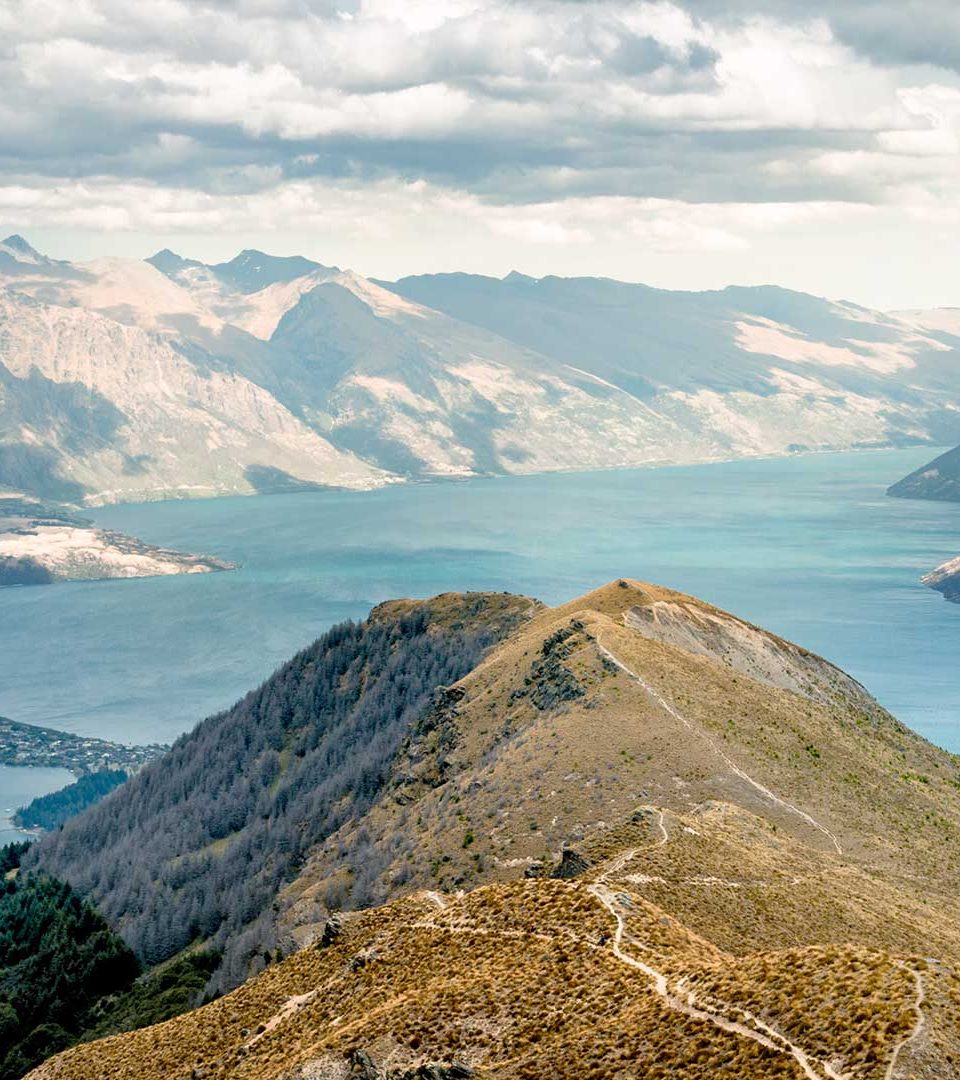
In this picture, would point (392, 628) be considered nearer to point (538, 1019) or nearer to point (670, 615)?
point (670, 615)

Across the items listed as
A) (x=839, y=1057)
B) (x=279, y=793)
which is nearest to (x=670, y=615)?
(x=279, y=793)

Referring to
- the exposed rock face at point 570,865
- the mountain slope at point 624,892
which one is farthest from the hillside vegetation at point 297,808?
the exposed rock face at point 570,865

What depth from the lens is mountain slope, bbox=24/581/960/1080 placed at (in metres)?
45.7

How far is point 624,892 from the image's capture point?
64.6 meters

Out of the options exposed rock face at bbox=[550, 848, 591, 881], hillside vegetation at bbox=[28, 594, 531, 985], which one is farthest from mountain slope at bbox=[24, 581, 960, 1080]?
hillside vegetation at bbox=[28, 594, 531, 985]

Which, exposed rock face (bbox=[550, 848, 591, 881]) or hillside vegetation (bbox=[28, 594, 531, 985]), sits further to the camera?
hillside vegetation (bbox=[28, 594, 531, 985])

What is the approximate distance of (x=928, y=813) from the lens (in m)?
110

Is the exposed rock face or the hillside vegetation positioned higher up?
the exposed rock face

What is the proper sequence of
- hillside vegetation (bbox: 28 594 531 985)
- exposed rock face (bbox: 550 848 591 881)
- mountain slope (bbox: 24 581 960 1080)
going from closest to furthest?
mountain slope (bbox: 24 581 960 1080) < exposed rock face (bbox: 550 848 591 881) < hillside vegetation (bbox: 28 594 531 985)

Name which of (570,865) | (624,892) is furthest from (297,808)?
(624,892)

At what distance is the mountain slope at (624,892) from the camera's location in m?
45.7

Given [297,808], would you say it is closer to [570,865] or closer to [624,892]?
[570,865]

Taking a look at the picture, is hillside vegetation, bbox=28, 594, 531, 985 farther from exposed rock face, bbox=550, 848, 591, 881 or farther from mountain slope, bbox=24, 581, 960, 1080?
exposed rock face, bbox=550, 848, 591, 881

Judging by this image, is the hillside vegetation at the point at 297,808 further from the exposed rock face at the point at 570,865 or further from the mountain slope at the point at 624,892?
the exposed rock face at the point at 570,865
